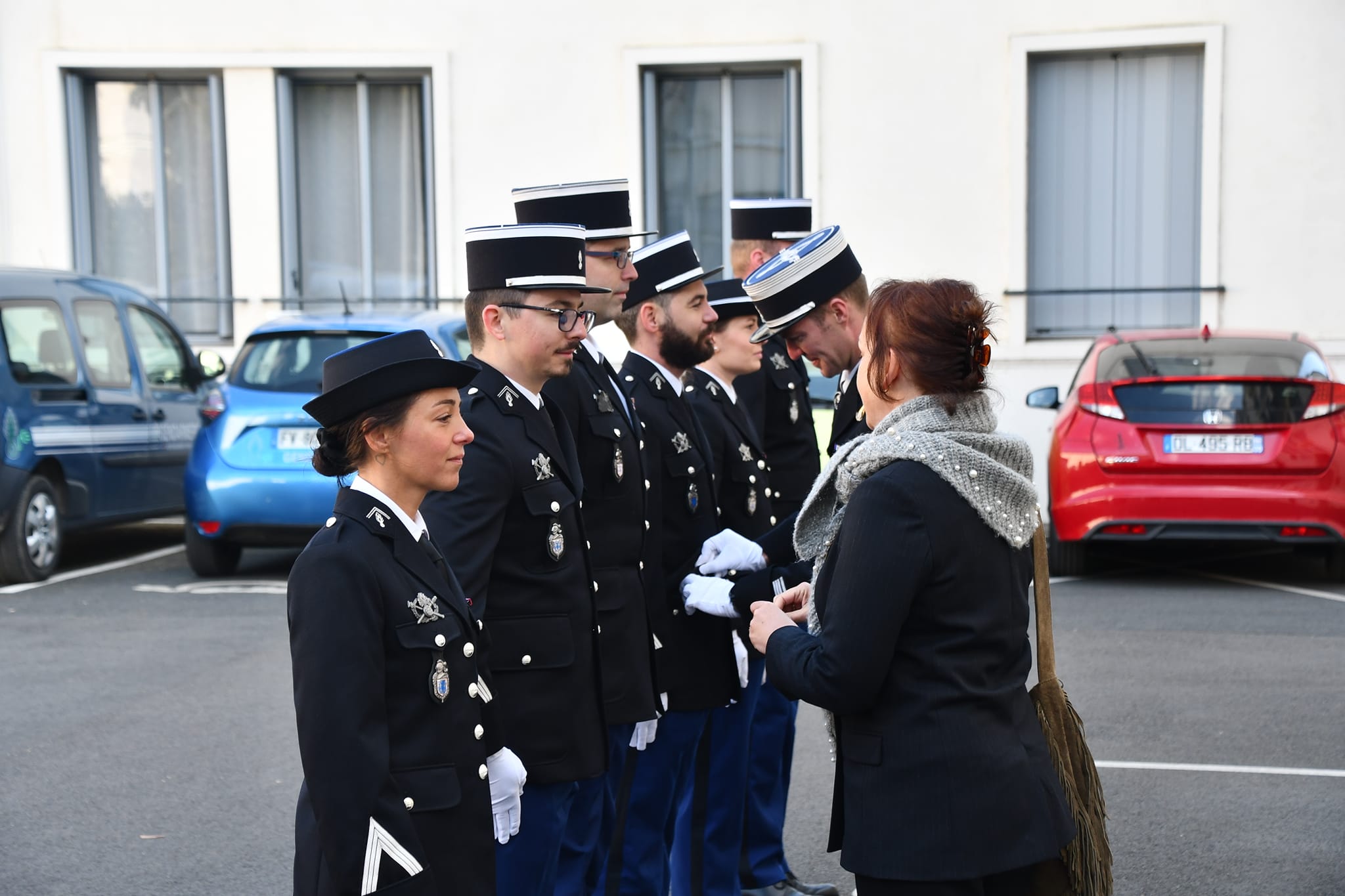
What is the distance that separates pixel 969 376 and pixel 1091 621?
677 centimetres

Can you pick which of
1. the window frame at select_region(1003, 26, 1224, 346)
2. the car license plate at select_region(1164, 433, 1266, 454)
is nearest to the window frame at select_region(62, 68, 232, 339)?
the window frame at select_region(1003, 26, 1224, 346)

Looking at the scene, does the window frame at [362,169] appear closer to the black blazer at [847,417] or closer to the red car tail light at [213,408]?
the red car tail light at [213,408]

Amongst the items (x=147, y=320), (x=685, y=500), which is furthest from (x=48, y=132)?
(x=685, y=500)

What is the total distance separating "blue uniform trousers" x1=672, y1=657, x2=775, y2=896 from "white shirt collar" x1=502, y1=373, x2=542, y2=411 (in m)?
1.43

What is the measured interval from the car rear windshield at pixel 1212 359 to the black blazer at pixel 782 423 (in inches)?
198

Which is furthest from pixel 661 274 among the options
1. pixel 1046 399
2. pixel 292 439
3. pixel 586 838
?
pixel 1046 399

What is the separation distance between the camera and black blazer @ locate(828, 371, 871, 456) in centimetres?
425

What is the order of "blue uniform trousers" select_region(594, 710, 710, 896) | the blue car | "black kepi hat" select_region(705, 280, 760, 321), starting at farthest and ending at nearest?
the blue car < "black kepi hat" select_region(705, 280, 760, 321) < "blue uniform trousers" select_region(594, 710, 710, 896)

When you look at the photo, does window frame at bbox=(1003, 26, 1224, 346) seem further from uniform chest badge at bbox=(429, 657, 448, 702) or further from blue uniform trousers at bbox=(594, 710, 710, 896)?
uniform chest badge at bbox=(429, 657, 448, 702)

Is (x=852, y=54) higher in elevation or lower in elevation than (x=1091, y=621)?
higher

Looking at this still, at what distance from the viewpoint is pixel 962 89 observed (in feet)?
47.4

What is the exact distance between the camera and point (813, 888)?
5.09 meters

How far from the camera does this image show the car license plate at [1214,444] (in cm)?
989

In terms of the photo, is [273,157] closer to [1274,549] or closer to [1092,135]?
[1092,135]
